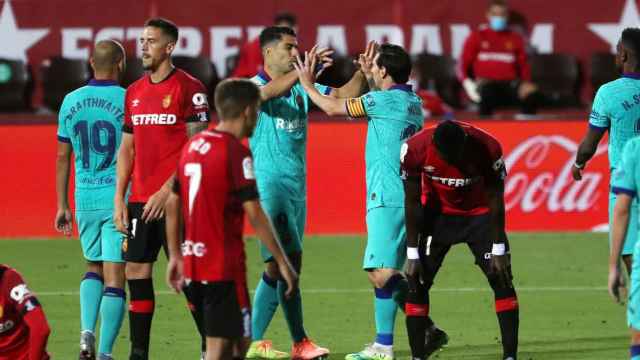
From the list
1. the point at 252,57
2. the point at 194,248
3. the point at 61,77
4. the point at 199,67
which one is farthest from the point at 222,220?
the point at 61,77

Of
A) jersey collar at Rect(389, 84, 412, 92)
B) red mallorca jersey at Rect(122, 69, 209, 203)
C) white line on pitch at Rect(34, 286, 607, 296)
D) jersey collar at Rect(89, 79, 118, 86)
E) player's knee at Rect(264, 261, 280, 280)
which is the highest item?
jersey collar at Rect(389, 84, 412, 92)

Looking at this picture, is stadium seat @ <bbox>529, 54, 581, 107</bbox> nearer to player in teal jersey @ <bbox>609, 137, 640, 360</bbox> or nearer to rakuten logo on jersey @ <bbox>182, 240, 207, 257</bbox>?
player in teal jersey @ <bbox>609, 137, 640, 360</bbox>

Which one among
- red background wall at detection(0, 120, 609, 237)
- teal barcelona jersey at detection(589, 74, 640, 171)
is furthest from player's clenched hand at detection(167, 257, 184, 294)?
red background wall at detection(0, 120, 609, 237)

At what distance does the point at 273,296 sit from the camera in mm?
9938

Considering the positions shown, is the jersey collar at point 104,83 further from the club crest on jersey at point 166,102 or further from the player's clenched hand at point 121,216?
the player's clenched hand at point 121,216

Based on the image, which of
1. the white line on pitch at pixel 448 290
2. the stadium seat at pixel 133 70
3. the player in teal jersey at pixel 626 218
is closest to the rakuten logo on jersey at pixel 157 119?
the player in teal jersey at pixel 626 218

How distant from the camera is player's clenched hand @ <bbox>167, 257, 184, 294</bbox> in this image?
7.47 meters

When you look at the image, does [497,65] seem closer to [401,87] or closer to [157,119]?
[401,87]

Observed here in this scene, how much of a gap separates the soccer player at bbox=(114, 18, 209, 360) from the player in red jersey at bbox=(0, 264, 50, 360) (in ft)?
5.82

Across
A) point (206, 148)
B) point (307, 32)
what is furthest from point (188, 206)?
point (307, 32)

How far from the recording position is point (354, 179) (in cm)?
1670

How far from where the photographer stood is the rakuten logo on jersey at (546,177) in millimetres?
16734

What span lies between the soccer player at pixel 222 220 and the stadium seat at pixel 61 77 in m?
11.9

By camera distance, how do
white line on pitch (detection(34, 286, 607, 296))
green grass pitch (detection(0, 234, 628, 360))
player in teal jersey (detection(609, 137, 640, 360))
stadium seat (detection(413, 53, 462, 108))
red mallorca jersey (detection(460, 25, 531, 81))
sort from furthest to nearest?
stadium seat (detection(413, 53, 462, 108)) < red mallorca jersey (detection(460, 25, 531, 81)) < white line on pitch (detection(34, 286, 607, 296)) < green grass pitch (detection(0, 234, 628, 360)) < player in teal jersey (detection(609, 137, 640, 360))
